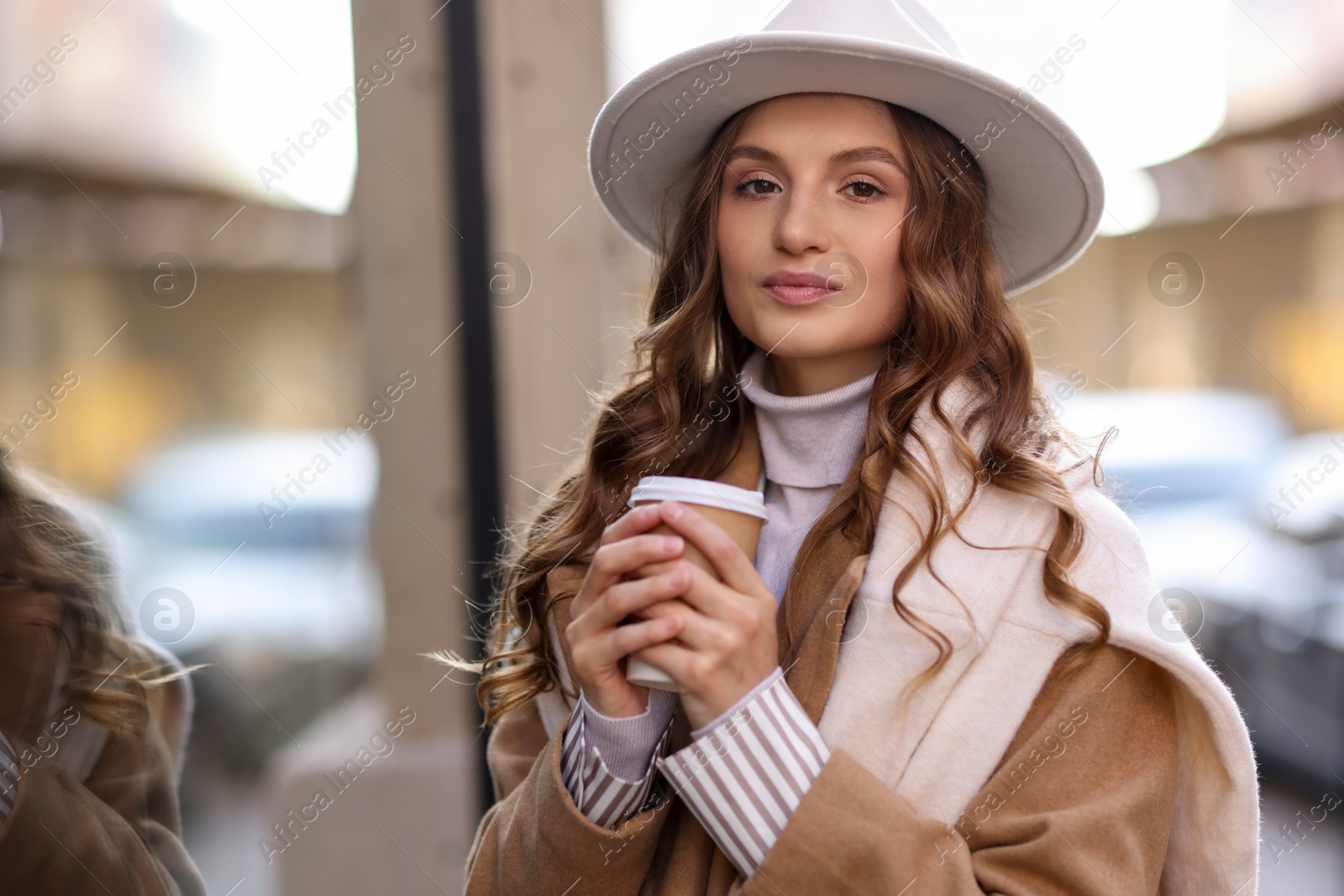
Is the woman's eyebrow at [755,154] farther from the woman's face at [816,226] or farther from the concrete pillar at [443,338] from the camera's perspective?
the concrete pillar at [443,338]

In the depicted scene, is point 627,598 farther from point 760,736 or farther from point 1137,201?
point 1137,201

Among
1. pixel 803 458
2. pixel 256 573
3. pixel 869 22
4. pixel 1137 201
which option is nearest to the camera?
pixel 869 22

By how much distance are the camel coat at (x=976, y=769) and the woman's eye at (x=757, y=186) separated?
0.37 meters

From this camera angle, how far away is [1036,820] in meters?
1.08

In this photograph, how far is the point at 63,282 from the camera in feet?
4.57

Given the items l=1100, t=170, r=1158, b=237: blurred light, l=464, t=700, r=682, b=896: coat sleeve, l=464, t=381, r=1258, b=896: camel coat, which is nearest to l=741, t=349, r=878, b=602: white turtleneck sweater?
l=464, t=381, r=1258, b=896: camel coat

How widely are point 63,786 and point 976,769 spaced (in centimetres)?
107

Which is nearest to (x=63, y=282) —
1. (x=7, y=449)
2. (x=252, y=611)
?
(x=7, y=449)

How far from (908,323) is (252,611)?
140cm

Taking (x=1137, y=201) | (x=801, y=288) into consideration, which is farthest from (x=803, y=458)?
(x=1137, y=201)

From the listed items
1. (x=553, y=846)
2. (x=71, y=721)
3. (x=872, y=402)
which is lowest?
(x=553, y=846)

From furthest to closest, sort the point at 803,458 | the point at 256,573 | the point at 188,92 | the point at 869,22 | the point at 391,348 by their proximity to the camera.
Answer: the point at 391,348, the point at 256,573, the point at 188,92, the point at 803,458, the point at 869,22

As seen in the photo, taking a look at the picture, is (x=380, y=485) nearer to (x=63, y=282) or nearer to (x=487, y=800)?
(x=487, y=800)

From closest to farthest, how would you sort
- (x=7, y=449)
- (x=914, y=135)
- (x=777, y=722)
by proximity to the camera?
1. (x=777, y=722)
2. (x=7, y=449)
3. (x=914, y=135)
